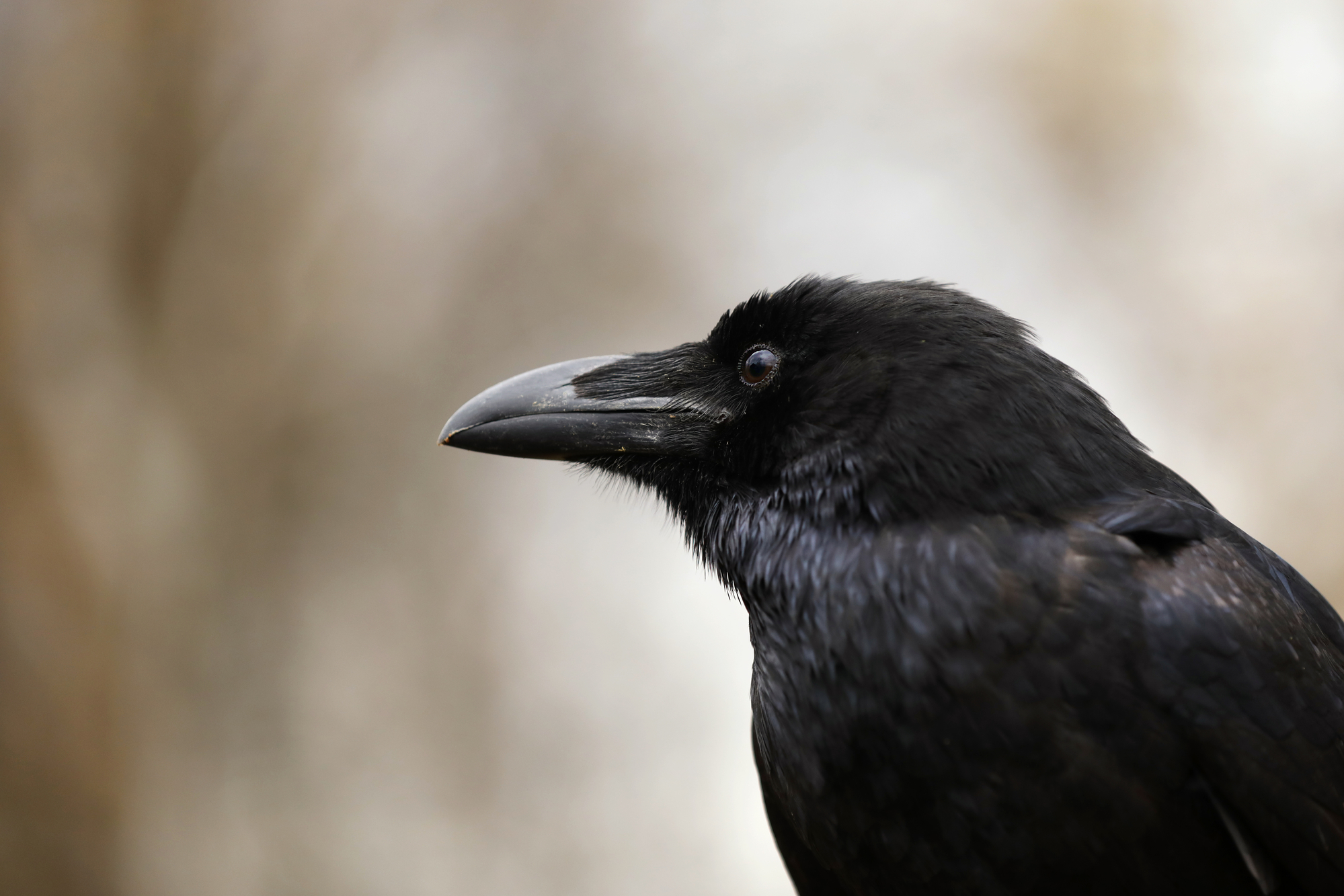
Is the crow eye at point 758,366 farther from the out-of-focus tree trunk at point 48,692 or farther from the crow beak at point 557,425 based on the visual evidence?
the out-of-focus tree trunk at point 48,692

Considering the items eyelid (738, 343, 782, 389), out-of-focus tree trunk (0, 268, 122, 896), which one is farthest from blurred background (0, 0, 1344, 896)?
→ eyelid (738, 343, 782, 389)

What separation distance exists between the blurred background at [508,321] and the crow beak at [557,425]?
3.46m

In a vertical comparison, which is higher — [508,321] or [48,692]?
[508,321]

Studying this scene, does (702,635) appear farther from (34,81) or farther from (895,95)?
(34,81)

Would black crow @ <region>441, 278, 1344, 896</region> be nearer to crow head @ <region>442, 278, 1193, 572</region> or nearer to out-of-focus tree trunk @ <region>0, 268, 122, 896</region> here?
crow head @ <region>442, 278, 1193, 572</region>

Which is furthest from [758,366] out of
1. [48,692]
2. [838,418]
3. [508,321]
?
[48,692]

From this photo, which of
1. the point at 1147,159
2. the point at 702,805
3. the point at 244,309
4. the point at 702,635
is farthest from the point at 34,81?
the point at 1147,159

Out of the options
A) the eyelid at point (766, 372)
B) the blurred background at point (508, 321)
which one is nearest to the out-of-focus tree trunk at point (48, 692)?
A: the blurred background at point (508, 321)

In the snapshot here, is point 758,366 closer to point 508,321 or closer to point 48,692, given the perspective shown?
point 508,321

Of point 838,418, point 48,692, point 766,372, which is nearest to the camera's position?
point 838,418

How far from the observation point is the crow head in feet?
5.47

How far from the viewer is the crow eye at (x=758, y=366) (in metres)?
1.95

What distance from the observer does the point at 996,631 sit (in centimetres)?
150

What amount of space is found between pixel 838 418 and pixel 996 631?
46 cm
